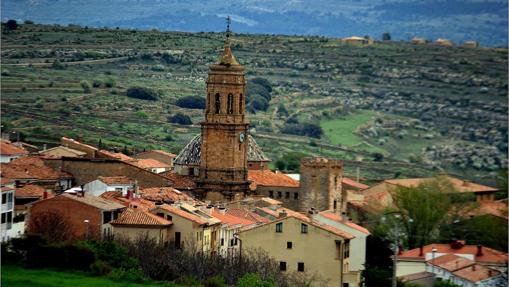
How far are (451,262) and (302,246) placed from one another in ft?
17.0

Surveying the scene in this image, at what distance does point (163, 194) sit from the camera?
8194cm

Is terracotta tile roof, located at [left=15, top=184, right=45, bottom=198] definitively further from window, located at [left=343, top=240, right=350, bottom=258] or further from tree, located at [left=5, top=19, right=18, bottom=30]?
tree, located at [left=5, top=19, right=18, bottom=30]

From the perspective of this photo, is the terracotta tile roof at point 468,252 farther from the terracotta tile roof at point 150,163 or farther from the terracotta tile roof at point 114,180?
the terracotta tile roof at point 150,163

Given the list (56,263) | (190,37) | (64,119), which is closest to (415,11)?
(190,37)

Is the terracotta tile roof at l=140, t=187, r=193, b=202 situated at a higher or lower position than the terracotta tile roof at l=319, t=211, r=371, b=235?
higher

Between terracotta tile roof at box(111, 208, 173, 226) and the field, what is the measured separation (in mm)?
9273

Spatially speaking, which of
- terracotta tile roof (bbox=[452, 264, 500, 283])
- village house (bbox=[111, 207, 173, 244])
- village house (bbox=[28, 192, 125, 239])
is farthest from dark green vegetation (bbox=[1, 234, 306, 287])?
terracotta tile roof (bbox=[452, 264, 500, 283])

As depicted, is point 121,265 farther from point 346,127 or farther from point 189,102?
point 346,127

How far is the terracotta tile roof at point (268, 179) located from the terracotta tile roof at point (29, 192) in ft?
59.9

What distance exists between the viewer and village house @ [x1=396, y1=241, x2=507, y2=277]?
7038 cm

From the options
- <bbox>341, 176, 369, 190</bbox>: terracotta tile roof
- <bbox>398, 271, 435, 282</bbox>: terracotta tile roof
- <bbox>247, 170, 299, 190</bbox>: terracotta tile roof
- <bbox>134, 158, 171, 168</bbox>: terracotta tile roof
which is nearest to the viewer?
<bbox>398, 271, 435, 282</bbox>: terracotta tile roof

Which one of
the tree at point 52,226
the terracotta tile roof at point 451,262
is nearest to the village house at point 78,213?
the tree at point 52,226

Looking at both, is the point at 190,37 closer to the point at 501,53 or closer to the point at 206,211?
the point at 501,53

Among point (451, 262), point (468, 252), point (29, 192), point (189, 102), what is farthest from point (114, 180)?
point (189, 102)
